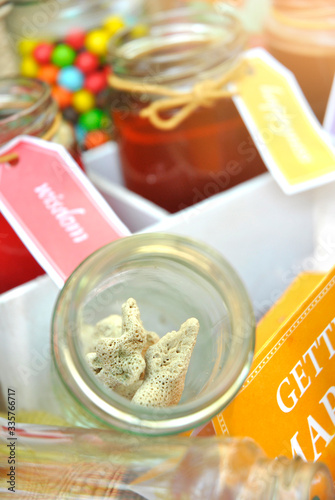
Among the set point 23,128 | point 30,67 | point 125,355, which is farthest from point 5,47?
point 125,355

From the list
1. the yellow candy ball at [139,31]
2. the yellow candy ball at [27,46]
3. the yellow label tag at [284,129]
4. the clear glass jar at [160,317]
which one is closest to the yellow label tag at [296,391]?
the clear glass jar at [160,317]

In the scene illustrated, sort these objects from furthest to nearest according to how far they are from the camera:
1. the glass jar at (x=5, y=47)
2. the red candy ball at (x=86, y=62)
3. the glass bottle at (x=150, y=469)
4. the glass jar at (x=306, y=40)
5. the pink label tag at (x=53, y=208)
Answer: the red candy ball at (x=86, y=62), the glass jar at (x=5, y=47), the glass jar at (x=306, y=40), the pink label tag at (x=53, y=208), the glass bottle at (x=150, y=469)

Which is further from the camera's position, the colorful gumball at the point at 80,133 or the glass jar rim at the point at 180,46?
the colorful gumball at the point at 80,133

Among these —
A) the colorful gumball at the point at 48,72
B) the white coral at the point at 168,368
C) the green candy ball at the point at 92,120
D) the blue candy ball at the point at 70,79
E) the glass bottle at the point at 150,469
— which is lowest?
the green candy ball at the point at 92,120

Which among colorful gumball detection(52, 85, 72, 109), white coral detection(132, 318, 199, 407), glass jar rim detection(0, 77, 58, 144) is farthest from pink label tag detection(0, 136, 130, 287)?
colorful gumball detection(52, 85, 72, 109)

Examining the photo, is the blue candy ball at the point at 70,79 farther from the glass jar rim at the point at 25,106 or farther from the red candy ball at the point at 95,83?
the glass jar rim at the point at 25,106

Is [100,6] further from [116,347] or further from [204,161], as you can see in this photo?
[116,347]

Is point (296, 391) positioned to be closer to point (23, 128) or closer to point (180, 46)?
point (23, 128)

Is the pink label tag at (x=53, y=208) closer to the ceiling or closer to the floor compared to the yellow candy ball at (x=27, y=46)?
closer to the floor

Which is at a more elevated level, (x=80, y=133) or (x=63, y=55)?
(x=63, y=55)
